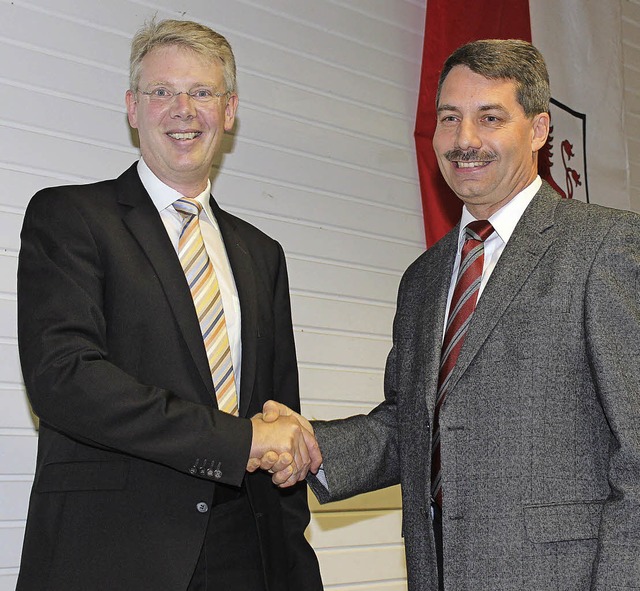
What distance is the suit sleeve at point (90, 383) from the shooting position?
2162 millimetres

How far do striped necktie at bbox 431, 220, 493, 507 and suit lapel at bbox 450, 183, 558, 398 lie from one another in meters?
0.08

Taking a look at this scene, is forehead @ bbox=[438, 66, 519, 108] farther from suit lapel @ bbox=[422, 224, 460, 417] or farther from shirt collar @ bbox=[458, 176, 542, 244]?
suit lapel @ bbox=[422, 224, 460, 417]

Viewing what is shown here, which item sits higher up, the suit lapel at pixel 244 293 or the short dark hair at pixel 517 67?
the short dark hair at pixel 517 67

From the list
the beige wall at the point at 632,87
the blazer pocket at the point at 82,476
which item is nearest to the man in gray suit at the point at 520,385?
the blazer pocket at the point at 82,476

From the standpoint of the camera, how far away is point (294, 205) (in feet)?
12.4

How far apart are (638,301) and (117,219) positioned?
1.24 meters

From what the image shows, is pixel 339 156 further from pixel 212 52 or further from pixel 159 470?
pixel 159 470

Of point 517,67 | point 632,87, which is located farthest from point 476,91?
point 632,87

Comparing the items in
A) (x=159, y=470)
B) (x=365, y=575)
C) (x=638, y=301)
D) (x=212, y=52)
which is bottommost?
(x=365, y=575)

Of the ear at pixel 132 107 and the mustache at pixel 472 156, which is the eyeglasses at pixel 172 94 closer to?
the ear at pixel 132 107

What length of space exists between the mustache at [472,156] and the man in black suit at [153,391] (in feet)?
2.02

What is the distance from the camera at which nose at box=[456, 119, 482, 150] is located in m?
2.48

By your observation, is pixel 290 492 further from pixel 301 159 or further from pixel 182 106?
pixel 301 159

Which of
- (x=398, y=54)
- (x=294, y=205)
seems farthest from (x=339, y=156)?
(x=398, y=54)
